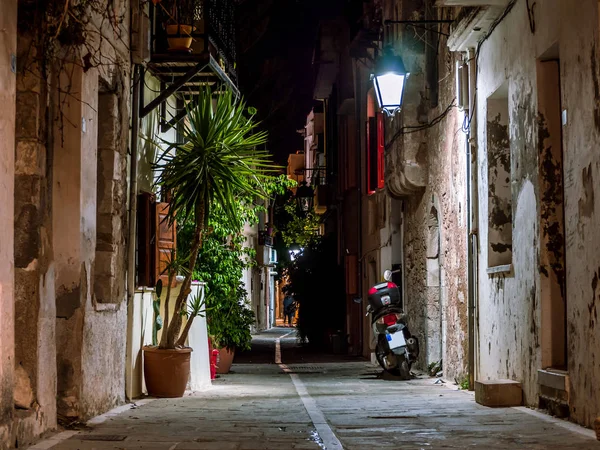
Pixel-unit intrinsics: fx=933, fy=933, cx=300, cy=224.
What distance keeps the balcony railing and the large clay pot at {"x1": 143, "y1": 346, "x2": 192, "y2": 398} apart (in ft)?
13.2

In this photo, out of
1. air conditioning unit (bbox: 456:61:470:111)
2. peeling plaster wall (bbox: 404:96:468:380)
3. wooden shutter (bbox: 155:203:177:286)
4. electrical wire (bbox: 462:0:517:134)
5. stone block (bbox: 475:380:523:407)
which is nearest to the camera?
stone block (bbox: 475:380:523:407)

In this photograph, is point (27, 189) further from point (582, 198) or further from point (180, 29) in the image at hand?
point (180, 29)

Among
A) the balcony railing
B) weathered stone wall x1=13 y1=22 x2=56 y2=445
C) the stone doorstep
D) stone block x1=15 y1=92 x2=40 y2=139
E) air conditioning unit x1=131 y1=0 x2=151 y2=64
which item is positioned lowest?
the stone doorstep

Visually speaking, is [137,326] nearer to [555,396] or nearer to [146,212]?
[146,212]

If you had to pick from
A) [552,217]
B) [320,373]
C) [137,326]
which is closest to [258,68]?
[320,373]

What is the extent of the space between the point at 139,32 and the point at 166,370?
4241 millimetres

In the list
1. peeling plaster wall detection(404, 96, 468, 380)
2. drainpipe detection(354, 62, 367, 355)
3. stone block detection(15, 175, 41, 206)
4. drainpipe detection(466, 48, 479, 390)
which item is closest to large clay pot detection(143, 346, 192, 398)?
drainpipe detection(466, 48, 479, 390)

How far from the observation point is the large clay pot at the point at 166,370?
11.9 metres

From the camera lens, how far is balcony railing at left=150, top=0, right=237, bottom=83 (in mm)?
12922

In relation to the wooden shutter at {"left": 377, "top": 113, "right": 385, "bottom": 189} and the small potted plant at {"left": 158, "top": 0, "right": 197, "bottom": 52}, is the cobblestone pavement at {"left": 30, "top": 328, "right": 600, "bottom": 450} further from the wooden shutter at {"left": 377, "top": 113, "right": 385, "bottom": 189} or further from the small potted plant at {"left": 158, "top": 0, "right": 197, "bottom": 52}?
the wooden shutter at {"left": 377, "top": 113, "right": 385, "bottom": 189}

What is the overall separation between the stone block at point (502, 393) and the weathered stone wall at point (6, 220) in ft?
16.5

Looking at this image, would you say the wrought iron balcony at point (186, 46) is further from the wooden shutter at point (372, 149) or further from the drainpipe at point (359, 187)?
the drainpipe at point (359, 187)

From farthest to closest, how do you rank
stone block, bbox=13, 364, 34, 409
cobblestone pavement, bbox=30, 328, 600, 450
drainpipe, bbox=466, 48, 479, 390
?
drainpipe, bbox=466, 48, 479, 390 < stone block, bbox=13, 364, 34, 409 < cobblestone pavement, bbox=30, 328, 600, 450

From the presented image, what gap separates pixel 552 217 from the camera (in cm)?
898
